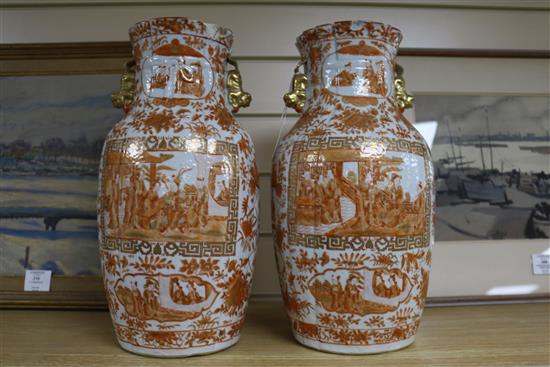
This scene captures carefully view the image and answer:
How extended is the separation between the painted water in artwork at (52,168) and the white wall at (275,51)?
14 cm

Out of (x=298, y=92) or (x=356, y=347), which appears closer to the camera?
(x=356, y=347)

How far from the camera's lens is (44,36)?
1.19 metres

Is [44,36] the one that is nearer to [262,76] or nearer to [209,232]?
[262,76]

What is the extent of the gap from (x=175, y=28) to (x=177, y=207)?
1.08ft

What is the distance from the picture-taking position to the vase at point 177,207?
810 mm

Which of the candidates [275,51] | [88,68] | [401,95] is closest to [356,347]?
[401,95]

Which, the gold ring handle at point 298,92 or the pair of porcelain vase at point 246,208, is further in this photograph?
the gold ring handle at point 298,92

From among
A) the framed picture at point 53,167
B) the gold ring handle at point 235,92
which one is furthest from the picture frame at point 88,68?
the gold ring handle at point 235,92

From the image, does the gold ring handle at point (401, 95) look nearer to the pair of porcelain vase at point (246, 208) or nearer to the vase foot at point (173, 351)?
the pair of porcelain vase at point (246, 208)

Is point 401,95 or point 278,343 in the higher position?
→ point 401,95

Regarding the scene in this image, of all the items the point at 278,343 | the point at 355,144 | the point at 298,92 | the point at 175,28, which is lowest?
the point at 278,343

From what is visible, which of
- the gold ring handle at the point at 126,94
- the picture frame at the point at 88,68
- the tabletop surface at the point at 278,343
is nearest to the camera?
the tabletop surface at the point at 278,343

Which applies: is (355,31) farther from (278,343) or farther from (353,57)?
(278,343)

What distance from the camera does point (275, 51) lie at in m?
1.20
